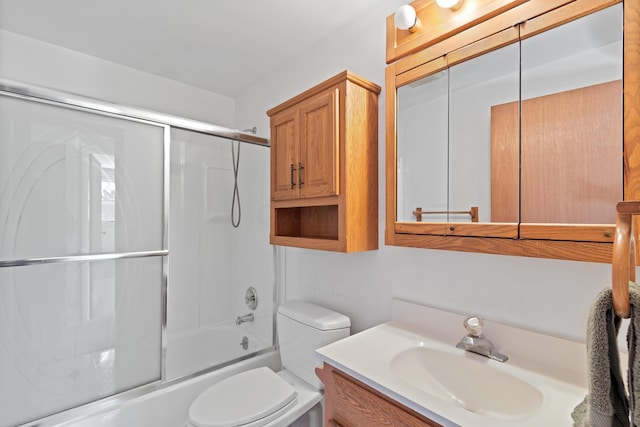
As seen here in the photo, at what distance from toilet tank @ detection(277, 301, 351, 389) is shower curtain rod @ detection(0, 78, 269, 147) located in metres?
1.16

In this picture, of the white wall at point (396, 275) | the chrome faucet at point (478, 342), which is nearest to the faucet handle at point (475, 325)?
the chrome faucet at point (478, 342)

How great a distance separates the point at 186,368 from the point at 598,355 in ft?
6.37

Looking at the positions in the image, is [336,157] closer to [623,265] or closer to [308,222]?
[308,222]

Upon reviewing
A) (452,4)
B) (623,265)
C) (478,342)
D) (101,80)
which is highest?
(101,80)

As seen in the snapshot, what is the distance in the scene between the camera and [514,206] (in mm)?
967

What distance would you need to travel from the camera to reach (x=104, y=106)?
5.03 ft

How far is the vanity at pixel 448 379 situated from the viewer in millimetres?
805

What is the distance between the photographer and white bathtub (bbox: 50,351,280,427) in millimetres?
1415

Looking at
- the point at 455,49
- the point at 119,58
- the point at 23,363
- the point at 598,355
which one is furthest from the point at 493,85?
the point at 23,363

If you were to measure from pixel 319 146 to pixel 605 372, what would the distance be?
3.92ft

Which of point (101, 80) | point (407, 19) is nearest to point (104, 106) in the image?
point (101, 80)

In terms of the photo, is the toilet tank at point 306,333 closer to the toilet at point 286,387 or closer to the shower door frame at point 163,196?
the toilet at point 286,387

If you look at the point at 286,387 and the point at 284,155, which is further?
the point at 284,155

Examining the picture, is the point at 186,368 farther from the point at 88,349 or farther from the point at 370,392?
the point at 370,392
